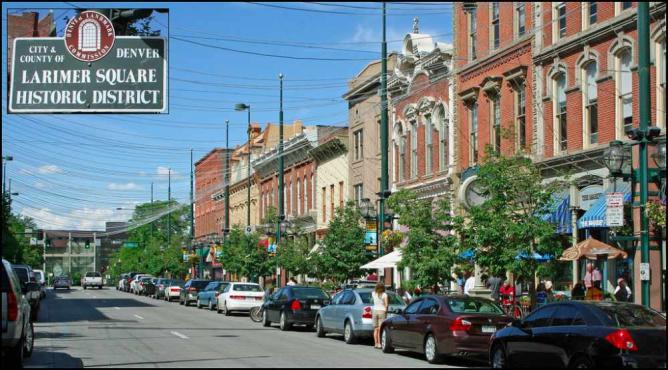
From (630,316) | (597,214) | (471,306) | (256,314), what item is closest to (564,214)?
(597,214)

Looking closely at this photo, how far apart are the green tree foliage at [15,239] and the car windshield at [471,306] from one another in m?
18.6

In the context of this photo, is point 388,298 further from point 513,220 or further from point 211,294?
point 211,294

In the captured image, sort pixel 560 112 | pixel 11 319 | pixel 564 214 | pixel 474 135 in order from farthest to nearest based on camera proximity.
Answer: pixel 474 135
pixel 560 112
pixel 564 214
pixel 11 319

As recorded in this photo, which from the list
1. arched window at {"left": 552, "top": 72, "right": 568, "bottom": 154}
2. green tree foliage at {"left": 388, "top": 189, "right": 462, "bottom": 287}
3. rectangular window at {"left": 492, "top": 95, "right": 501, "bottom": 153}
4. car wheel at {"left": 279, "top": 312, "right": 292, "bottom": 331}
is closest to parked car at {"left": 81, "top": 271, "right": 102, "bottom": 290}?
rectangular window at {"left": 492, "top": 95, "right": 501, "bottom": 153}

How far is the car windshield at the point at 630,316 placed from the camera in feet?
45.2

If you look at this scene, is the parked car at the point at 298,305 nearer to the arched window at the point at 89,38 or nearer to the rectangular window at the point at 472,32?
the arched window at the point at 89,38

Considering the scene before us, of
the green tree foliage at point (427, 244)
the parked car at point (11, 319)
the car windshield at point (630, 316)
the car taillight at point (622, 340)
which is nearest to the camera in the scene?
the car taillight at point (622, 340)

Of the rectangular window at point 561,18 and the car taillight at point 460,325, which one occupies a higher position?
the rectangular window at point 561,18

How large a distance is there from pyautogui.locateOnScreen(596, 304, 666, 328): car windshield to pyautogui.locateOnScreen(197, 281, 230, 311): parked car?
1142 inches

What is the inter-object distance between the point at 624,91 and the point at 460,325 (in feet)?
39.8

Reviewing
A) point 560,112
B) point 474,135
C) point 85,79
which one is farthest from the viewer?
point 474,135

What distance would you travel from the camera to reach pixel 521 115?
108 ft

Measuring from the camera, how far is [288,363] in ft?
57.2

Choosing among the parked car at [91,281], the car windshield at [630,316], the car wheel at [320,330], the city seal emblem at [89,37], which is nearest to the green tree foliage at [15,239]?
the parked car at [91,281]
